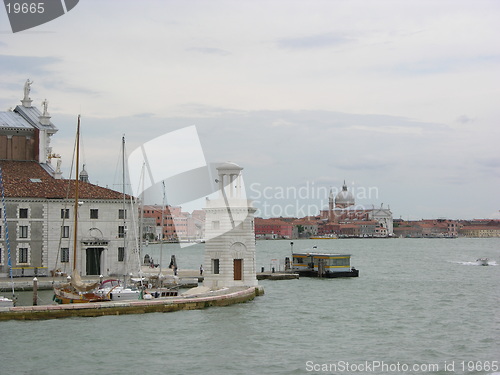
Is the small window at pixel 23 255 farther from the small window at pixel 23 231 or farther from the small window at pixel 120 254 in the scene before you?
the small window at pixel 120 254

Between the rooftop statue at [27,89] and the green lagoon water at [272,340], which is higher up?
the rooftop statue at [27,89]

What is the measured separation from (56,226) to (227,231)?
42.6 feet

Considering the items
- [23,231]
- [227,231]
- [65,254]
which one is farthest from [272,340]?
[23,231]

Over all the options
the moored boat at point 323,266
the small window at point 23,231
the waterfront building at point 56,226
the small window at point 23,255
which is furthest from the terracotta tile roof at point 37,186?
the moored boat at point 323,266

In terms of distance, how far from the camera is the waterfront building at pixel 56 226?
146ft

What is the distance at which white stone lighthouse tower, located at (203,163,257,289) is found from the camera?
1506 inches

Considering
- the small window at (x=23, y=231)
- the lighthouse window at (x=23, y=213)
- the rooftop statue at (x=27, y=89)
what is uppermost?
the rooftop statue at (x=27, y=89)

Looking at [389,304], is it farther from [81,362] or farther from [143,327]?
[81,362]

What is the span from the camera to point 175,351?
26422 mm

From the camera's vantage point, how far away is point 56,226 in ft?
149

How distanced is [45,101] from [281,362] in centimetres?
3436

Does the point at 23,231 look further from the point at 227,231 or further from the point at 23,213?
the point at 227,231

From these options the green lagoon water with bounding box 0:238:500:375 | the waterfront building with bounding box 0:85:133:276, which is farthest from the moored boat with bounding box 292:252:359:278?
the waterfront building with bounding box 0:85:133:276

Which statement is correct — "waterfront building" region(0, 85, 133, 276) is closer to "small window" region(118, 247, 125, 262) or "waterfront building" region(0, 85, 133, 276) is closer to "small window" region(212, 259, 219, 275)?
"small window" region(118, 247, 125, 262)
